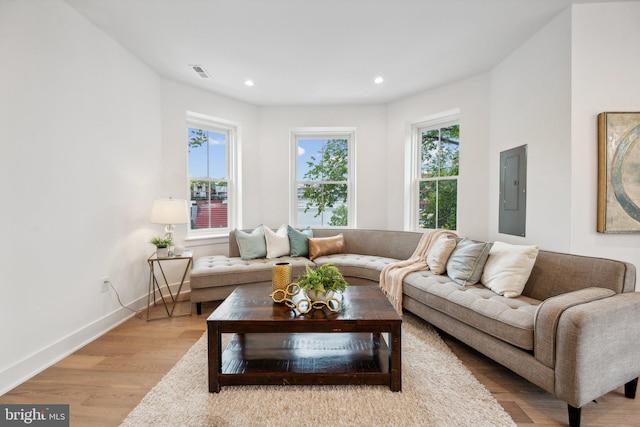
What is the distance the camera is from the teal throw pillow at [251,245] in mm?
3676

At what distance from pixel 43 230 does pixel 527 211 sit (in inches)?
156

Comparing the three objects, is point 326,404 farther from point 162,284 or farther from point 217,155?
point 217,155

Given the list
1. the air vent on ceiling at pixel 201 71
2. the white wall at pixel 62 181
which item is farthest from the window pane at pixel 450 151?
the white wall at pixel 62 181

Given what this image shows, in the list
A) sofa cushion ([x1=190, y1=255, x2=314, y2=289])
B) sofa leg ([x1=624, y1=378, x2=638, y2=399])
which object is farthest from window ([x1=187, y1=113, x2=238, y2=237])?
sofa leg ([x1=624, y1=378, x2=638, y2=399])

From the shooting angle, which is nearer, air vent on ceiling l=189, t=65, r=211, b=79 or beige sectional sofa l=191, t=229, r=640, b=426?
beige sectional sofa l=191, t=229, r=640, b=426

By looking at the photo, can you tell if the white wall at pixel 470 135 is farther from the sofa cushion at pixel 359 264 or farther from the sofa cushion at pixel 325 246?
the sofa cushion at pixel 325 246

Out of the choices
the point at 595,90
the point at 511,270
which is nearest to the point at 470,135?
the point at 595,90

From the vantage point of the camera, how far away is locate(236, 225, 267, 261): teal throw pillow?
3.68 metres

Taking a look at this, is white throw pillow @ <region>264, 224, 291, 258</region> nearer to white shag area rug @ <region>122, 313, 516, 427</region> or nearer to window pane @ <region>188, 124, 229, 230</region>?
window pane @ <region>188, 124, 229, 230</region>

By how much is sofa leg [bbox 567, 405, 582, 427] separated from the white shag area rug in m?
0.30

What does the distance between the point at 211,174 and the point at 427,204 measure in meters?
3.07

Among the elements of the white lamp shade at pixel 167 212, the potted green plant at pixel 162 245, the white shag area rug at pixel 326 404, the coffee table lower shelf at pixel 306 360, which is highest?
the white lamp shade at pixel 167 212

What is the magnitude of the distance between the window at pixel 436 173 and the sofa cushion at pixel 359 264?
861mm

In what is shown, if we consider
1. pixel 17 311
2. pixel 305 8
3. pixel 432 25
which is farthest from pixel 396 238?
pixel 17 311
